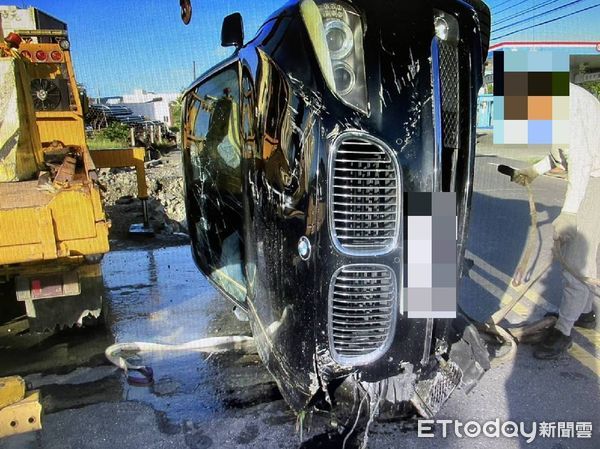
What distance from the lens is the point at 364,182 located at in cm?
201

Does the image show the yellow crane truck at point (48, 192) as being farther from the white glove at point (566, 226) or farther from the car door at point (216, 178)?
the white glove at point (566, 226)

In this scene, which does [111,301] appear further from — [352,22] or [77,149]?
[352,22]

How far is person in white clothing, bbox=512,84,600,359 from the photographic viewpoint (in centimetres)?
305

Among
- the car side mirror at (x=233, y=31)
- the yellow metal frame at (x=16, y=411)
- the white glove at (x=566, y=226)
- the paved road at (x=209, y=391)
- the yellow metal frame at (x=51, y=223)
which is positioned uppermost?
the car side mirror at (x=233, y=31)

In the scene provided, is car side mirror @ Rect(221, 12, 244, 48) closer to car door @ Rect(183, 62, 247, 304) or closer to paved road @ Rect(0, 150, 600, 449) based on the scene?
car door @ Rect(183, 62, 247, 304)

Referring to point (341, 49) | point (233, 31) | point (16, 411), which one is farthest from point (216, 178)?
point (16, 411)

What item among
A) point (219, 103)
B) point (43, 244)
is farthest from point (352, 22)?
point (43, 244)

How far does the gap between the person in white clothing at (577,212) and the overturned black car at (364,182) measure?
47.3 inches

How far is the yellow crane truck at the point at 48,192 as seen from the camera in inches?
116

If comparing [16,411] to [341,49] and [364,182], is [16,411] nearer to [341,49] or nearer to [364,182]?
[364,182]

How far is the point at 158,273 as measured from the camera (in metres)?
5.87

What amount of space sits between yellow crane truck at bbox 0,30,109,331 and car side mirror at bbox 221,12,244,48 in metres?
1.28

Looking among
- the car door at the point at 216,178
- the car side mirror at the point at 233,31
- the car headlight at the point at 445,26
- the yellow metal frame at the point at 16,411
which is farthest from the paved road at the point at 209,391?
the car side mirror at the point at 233,31

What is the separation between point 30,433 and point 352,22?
2.61 meters
